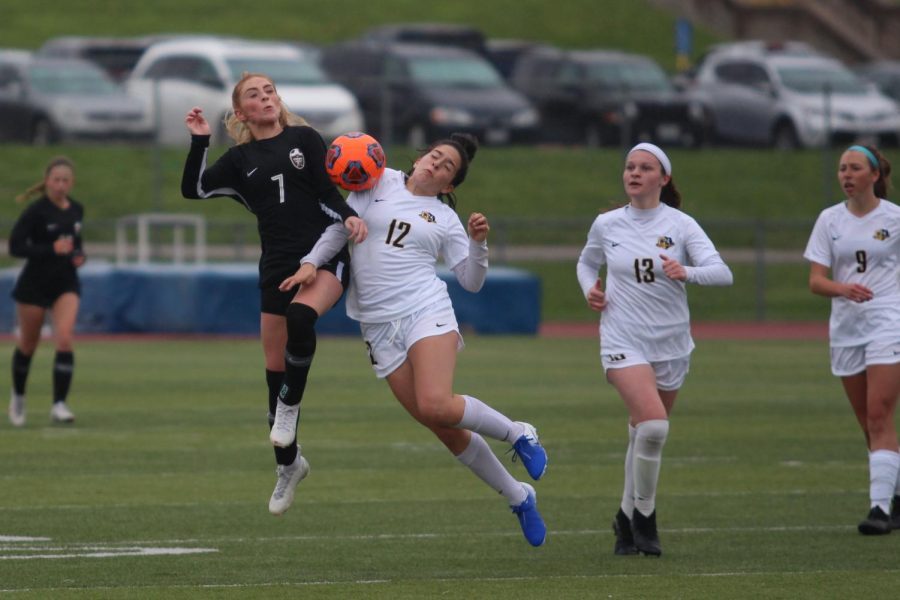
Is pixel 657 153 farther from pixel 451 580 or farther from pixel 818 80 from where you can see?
pixel 818 80

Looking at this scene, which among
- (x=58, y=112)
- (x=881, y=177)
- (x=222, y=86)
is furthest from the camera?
(x=58, y=112)

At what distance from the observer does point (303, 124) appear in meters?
8.92

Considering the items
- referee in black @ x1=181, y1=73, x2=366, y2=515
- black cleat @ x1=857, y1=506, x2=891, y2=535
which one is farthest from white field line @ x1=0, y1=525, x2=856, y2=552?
referee in black @ x1=181, y1=73, x2=366, y2=515

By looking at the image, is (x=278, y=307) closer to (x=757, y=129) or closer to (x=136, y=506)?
(x=136, y=506)

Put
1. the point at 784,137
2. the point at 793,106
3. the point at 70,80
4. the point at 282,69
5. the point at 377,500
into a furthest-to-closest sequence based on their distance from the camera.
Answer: the point at 784,137 < the point at 793,106 < the point at 70,80 < the point at 282,69 < the point at 377,500

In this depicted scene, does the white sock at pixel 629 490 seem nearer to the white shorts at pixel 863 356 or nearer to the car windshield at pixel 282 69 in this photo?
the white shorts at pixel 863 356

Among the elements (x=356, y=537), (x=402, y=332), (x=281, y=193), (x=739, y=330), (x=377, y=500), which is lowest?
(x=739, y=330)

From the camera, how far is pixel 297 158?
28.4ft

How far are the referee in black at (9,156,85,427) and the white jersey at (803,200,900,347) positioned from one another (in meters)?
6.53

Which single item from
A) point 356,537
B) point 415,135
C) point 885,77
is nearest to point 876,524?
point 356,537

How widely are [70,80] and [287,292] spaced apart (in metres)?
21.7

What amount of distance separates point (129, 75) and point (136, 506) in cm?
2311

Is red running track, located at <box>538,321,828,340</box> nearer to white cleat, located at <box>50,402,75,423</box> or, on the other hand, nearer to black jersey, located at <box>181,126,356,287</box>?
white cleat, located at <box>50,402,75,423</box>

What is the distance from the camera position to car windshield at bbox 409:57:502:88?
99.2 ft
